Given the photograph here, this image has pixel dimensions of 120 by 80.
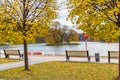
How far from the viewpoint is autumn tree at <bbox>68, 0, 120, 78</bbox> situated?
11.7m

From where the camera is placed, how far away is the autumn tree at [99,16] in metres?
11.7

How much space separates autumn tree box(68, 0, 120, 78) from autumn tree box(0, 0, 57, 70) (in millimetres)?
3405

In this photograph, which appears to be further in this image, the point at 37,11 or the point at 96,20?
the point at 37,11

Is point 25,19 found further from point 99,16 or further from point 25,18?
point 99,16

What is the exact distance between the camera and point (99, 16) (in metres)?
11.8

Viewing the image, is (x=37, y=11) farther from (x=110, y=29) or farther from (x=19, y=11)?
(x=110, y=29)

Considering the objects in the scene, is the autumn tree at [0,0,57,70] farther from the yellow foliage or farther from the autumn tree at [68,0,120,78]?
the autumn tree at [68,0,120,78]

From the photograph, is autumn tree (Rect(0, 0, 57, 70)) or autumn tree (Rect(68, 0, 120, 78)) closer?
autumn tree (Rect(68, 0, 120, 78))

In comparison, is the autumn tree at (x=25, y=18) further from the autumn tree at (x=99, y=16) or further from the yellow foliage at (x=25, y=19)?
the autumn tree at (x=99, y=16)

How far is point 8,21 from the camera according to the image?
15.2 m

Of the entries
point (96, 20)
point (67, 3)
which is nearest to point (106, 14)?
point (96, 20)

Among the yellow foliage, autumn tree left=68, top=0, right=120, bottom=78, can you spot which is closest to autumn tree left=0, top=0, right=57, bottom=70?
the yellow foliage

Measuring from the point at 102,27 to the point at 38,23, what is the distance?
444 centimetres

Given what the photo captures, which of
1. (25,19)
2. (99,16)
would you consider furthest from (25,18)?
(99,16)
